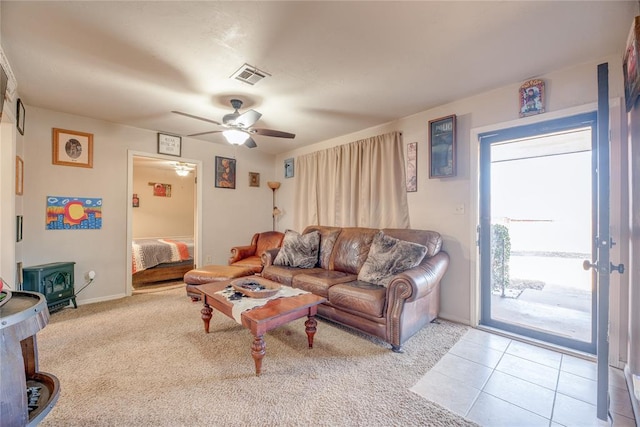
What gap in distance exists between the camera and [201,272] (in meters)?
3.38

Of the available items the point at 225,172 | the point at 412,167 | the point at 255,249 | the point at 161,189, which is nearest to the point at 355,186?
the point at 412,167

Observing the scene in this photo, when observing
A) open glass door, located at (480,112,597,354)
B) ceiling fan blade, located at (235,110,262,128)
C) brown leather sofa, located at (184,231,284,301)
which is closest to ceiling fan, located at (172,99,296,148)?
ceiling fan blade, located at (235,110,262,128)

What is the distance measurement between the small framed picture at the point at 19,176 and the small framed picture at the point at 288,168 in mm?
3530

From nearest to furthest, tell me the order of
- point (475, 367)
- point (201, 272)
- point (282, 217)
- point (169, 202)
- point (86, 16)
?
point (86, 16) → point (475, 367) → point (201, 272) → point (282, 217) → point (169, 202)

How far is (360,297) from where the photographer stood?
2402 millimetres

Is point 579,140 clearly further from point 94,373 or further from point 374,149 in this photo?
point 94,373

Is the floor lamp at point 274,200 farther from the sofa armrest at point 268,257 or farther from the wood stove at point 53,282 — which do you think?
the wood stove at point 53,282

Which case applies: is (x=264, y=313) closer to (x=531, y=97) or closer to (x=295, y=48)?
(x=295, y=48)

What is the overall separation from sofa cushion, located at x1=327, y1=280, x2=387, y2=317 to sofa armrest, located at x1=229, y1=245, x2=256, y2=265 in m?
2.09

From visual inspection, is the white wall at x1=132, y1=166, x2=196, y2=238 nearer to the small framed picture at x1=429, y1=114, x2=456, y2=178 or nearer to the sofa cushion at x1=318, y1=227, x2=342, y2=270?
the sofa cushion at x1=318, y1=227, x2=342, y2=270

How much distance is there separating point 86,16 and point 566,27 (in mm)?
3192

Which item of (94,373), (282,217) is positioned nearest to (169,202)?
(282,217)

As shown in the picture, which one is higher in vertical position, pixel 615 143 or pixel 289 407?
pixel 615 143

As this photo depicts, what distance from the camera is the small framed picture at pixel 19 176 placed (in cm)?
279
